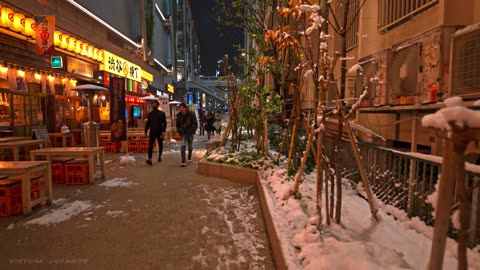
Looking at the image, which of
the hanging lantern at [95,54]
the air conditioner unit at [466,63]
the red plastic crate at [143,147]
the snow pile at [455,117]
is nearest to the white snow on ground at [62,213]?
the snow pile at [455,117]

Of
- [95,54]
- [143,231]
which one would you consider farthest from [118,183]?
[95,54]

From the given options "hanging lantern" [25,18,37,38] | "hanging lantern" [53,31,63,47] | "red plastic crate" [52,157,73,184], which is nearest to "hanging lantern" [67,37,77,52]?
"hanging lantern" [53,31,63,47]

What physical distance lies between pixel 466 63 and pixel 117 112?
1102cm

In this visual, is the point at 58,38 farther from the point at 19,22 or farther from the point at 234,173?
the point at 234,173

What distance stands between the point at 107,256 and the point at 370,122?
6.51 meters

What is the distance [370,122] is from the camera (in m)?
8.05

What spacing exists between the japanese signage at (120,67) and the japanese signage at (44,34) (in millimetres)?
7189

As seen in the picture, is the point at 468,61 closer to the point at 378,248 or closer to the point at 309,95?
the point at 378,248

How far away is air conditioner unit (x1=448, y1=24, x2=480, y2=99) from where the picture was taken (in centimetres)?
413

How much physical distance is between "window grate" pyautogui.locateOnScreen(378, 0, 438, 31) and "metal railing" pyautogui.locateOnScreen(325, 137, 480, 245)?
2696 mm

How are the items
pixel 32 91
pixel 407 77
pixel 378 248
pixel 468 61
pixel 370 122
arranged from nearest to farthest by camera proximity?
pixel 378 248
pixel 468 61
pixel 407 77
pixel 370 122
pixel 32 91

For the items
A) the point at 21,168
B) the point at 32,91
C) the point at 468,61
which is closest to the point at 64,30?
the point at 32,91

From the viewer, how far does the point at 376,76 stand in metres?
6.08

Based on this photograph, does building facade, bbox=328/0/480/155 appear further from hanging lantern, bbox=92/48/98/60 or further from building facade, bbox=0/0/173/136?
hanging lantern, bbox=92/48/98/60
